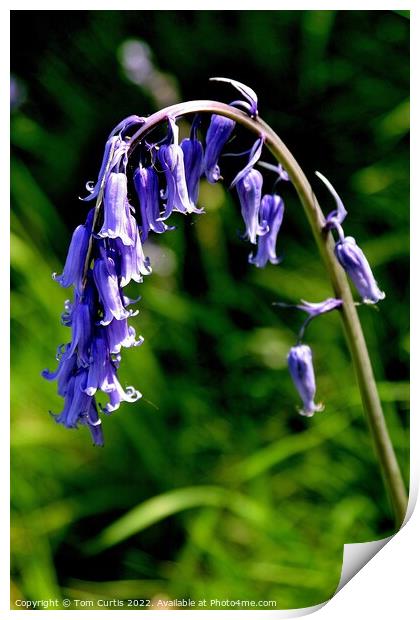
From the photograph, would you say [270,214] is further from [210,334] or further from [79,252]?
[210,334]

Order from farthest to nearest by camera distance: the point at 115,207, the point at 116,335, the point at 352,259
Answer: the point at 352,259 → the point at 116,335 → the point at 115,207

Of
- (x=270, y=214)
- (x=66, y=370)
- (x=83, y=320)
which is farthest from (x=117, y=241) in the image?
(x=270, y=214)

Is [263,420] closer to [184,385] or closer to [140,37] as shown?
[184,385]

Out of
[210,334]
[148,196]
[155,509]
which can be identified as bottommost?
[155,509]

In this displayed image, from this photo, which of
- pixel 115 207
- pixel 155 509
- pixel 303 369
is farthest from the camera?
pixel 155 509

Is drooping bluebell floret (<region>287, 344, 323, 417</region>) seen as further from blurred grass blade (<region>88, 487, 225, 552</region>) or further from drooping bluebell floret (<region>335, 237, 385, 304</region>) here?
blurred grass blade (<region>88, 487, 225, 552</region>)

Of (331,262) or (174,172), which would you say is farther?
(331,262)

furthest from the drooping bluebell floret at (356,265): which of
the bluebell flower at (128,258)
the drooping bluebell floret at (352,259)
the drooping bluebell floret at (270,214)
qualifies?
the bluebell flower at (128,258)
